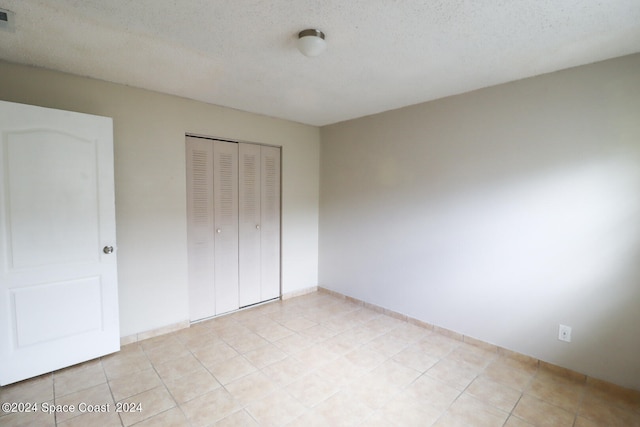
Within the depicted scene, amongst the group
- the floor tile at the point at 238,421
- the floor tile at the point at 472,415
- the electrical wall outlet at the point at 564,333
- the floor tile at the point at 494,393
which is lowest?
the floor tile at the point at 472,415

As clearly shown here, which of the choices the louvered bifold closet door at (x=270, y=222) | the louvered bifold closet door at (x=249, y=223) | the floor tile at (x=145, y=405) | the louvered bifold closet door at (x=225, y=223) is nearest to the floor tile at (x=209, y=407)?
the floor tile at (x=145, y=405)

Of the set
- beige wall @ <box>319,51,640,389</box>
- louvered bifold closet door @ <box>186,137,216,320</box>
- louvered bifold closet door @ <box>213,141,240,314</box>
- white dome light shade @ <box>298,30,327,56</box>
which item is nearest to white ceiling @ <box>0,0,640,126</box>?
white dome light shade @ <box>298,30,327,56</box>

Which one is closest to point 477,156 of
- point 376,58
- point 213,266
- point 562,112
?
point 562,112

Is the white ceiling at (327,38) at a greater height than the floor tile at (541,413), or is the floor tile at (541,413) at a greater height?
the white ceiling at (327,38)

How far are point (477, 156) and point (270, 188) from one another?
2.34 metres

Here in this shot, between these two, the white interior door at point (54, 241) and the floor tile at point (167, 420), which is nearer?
the floor tile at point (167, 420)

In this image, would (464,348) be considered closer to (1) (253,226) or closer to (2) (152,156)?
(1) (253,226)

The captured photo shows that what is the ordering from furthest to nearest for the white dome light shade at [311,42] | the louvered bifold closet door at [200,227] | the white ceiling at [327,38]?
the louvered bifold closet door at [200,227]
the white dome light shade at [311,42]
the white ceiling at [327,38]

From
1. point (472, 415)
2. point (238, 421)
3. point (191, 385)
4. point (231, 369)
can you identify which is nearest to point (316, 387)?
point (238, 421)

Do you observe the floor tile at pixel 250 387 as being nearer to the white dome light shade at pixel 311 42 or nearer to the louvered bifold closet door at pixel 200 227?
the louvered bifold closet door at pixel 200 227

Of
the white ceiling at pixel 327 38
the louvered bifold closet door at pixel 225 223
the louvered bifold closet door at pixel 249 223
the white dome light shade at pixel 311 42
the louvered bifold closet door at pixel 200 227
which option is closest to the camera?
the white ceiling at pixel 327 38

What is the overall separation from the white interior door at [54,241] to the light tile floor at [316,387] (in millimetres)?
245

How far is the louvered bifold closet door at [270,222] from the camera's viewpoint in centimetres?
375

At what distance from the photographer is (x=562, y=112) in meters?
2.28
